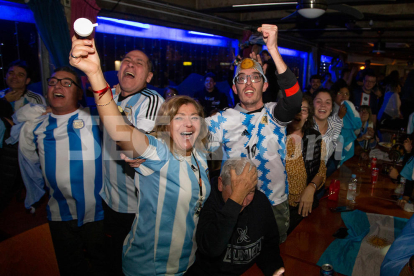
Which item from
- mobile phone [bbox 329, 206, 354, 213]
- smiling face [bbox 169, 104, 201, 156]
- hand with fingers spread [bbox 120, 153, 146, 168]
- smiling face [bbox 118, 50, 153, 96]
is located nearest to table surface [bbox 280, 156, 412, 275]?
mobile phone [bbox 329, 206, 354, 213]

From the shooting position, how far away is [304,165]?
2.13 metres

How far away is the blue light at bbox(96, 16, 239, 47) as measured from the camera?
4.64 meters

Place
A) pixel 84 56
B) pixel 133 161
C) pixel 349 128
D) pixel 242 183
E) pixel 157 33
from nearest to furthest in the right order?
1. pixel 84 56
2. pixel 133 161
3. pixel 242 183
4. pixel 349 128
5. pixel 157 33

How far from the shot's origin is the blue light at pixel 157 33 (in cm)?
464

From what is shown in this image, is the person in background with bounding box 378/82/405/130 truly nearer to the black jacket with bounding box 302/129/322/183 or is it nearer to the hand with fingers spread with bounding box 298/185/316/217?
the black jacket with bounding box 302/129/322/183

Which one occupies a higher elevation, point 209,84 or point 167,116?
point 209,84

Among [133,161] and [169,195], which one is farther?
[169,195]

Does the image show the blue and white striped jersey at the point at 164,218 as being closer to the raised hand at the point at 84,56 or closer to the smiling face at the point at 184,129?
Answer: the smiling face at the point at 184,129

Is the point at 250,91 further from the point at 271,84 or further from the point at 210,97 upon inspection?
the point at 210,97

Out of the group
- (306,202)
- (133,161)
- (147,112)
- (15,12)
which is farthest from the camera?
(15,12)

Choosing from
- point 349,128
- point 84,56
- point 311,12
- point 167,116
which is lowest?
point 349,128

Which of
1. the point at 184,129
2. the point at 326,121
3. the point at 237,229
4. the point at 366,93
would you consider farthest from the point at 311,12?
the point at 366,93

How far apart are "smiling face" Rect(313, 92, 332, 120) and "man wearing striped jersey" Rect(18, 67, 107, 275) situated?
76.7 inches

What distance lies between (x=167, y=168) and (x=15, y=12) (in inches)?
154
